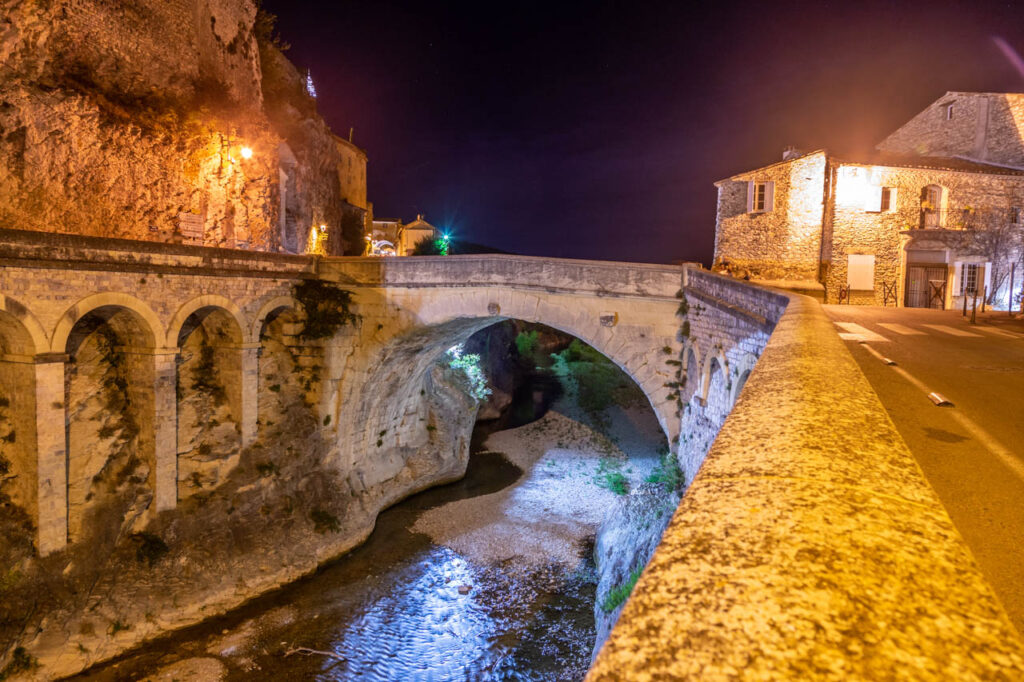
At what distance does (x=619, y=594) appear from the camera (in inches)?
376

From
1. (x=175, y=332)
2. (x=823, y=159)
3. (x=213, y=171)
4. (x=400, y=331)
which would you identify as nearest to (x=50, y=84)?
(x=213, y=171)

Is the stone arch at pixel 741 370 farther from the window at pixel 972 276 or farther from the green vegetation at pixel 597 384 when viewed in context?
the window at pixel 972 276

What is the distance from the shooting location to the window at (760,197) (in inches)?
779

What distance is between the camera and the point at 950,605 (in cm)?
100

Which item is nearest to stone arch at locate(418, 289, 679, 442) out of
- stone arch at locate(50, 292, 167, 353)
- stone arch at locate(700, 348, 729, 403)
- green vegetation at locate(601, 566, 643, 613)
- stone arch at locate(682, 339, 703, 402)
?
stone arch at locate(682, 339, 703, 402)

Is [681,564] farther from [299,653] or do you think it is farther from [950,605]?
[299,653]

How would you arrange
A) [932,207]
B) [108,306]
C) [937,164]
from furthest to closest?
[937,164], [932,207], [108,306]

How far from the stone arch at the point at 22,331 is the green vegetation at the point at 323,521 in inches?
260

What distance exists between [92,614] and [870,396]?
12.2 m

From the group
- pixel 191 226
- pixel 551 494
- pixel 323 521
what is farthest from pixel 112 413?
pixel 551 494

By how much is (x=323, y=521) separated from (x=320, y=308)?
5250 mm

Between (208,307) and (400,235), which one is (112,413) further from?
(400,235)

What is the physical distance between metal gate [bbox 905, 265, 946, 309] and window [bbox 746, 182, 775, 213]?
495 centimetres

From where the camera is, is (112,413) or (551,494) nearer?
(112,413)
